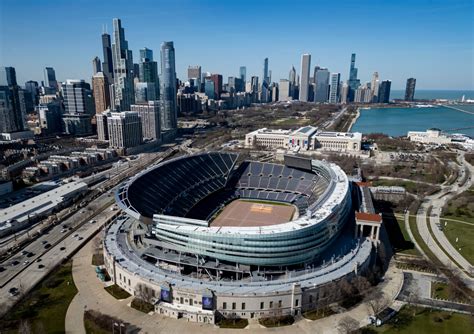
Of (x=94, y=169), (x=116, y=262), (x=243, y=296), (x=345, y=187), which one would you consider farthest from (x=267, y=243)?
(x=94, y=169)

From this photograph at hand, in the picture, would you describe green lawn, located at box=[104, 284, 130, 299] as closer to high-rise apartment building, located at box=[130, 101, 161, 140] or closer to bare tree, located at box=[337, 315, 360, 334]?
bare tree, located at box=[337, 315, 360, 334]

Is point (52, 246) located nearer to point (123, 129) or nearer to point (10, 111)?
point (123, 129)

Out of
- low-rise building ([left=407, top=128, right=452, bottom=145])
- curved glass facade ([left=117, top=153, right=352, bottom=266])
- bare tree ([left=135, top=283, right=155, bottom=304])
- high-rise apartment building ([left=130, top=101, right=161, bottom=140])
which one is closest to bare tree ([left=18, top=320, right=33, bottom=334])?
bare tree ([left=135, top=283, right=155, bottom=304])

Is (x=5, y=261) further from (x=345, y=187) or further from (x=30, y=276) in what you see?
(x=345, y=187)

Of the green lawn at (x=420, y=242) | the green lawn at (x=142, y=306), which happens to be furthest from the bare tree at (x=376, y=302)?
the green lawn at (x=142, y=306)

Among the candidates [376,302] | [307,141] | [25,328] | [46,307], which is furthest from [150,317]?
[307,141]

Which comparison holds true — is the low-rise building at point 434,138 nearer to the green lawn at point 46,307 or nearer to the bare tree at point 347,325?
the bare tree at point 347,325
